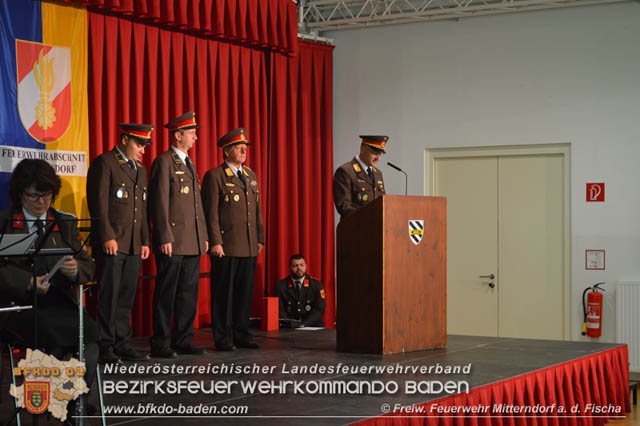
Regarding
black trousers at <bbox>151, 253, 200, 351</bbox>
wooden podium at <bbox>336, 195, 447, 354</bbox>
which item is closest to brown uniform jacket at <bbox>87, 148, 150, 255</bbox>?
black trousers at <bbox>151, 253, 200, 351</bbox>

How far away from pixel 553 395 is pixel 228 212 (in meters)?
2.30

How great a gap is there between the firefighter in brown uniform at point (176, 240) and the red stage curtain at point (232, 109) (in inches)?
49.5

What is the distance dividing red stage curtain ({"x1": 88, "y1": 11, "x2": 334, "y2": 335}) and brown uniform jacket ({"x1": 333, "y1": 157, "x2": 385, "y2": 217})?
70.9 inches

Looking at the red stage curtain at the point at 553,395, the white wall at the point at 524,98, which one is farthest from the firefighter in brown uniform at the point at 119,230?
the white wall at the point at 524,98

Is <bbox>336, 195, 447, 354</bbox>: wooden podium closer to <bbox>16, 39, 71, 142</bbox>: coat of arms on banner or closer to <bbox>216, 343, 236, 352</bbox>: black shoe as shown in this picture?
<bbox>216, 343, 236, 352</bbox>: black shoe

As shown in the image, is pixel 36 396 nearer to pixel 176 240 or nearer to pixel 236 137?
pixel 176 240

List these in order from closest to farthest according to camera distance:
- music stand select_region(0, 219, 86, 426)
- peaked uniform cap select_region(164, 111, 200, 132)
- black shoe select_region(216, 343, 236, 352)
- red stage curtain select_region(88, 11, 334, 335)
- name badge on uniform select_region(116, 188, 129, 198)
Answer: music stand select_region(0, 219, 86, 426) → name badge on uniform select_region(116, 188, 129, 198) → peaked uniform cap select_region(164, 111, 200, 132) → black shoe select_region(216, 343, 236, 352) → red stage curtain select_region(88, 11, 334, 335)

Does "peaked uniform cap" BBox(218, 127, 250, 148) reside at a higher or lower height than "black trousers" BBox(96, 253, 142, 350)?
higher

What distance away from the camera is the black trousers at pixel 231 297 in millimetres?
5391

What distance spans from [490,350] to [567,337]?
2523 mm

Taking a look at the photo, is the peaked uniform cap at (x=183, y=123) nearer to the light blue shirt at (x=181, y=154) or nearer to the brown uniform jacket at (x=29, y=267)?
the light blue shirt at (x=181, y=154)

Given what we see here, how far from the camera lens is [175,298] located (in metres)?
5.20

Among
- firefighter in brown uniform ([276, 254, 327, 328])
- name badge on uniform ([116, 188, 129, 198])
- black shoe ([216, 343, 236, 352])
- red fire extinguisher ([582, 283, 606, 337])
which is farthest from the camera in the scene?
red fire extinguisher ([582, 283, 606, 337])

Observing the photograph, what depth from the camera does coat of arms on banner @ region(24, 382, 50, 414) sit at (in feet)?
9.54
